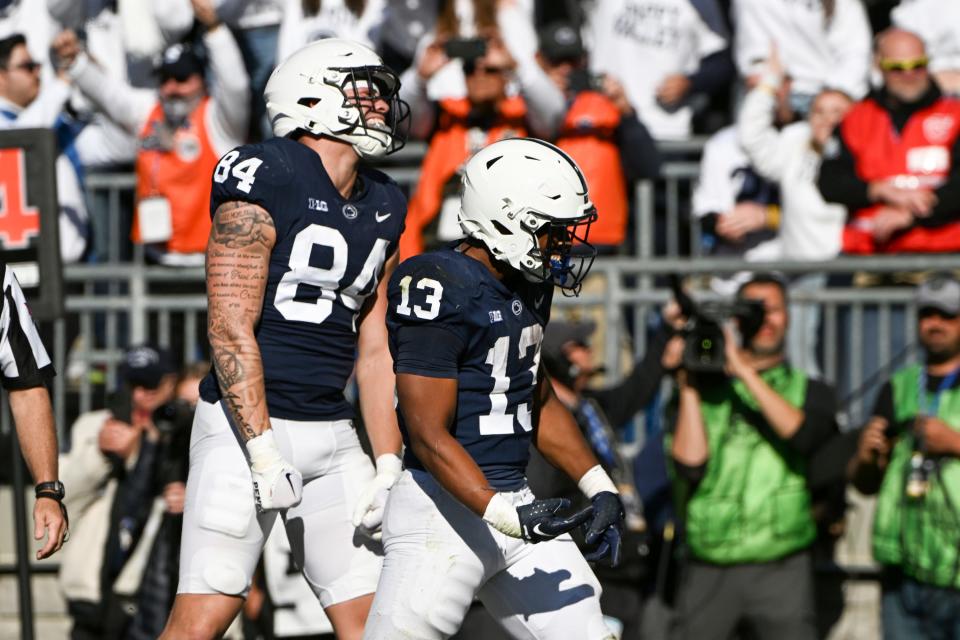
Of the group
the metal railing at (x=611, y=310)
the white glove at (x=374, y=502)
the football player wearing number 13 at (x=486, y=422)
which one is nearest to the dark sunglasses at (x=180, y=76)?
the metal railing at (x=611, y=310)

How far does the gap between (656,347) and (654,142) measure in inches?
58.8

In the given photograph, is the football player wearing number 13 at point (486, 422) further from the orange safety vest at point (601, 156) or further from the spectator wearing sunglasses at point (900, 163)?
the spectator wearing sunglasses at point (900, 163)

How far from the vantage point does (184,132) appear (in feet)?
33.0

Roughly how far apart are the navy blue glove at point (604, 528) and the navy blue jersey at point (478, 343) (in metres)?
0.31

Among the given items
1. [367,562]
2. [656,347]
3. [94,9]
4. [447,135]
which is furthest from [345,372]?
[94,9]

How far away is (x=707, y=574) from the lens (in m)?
8.24

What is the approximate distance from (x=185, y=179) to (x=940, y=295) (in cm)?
432

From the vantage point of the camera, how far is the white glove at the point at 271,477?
539 centimetres

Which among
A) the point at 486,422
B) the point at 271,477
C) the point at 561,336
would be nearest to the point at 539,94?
the point at 561,336

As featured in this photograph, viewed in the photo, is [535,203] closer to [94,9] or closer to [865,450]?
[865,450]

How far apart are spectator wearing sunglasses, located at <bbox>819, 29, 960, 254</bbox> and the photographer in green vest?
1.01m

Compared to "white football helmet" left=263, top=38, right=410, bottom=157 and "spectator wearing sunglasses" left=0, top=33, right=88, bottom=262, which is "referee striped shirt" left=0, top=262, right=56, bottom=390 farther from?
"spectator wearing sunglasses" left=0, top=33, right=88, bottom=262

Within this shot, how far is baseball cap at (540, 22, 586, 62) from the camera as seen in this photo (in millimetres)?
9617

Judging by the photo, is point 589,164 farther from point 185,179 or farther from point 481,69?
point 185,179
